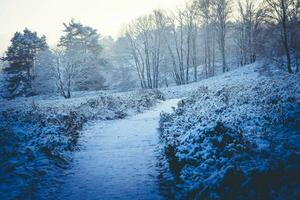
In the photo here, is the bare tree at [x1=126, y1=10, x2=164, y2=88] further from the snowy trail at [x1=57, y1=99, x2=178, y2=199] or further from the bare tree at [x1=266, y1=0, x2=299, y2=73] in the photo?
the snowy trail at [x1=57, y1=99, x2=178, y2=199]

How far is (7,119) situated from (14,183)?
725 cm

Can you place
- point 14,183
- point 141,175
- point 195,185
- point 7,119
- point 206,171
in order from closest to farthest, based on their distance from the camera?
point 195,185 < point 206,171 < point 14,183 < point 141,175 < point 7,119

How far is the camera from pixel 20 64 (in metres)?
42.4

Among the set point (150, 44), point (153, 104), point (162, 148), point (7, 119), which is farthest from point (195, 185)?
point (150, 44)

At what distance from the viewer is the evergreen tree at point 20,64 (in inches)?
1650

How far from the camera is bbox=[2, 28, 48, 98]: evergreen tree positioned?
1650 inches

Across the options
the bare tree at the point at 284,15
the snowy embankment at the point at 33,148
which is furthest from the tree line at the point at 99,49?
the snowy embankment at the point at 33,148

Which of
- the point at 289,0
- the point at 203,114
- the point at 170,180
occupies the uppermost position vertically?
the point at 289,0

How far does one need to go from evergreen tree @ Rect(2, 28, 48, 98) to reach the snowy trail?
32.0 meters

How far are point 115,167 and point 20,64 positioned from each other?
39.0m

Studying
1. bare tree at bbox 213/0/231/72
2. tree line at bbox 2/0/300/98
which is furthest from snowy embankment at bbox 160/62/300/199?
bare tree at bbox 213/0/231/72

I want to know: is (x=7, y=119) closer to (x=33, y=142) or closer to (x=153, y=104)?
(x=33, y=142)

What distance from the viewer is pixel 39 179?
26.2 feet

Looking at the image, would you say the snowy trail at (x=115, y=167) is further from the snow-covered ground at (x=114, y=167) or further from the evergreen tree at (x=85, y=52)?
the evergreen tree at (x=85, y=52)
